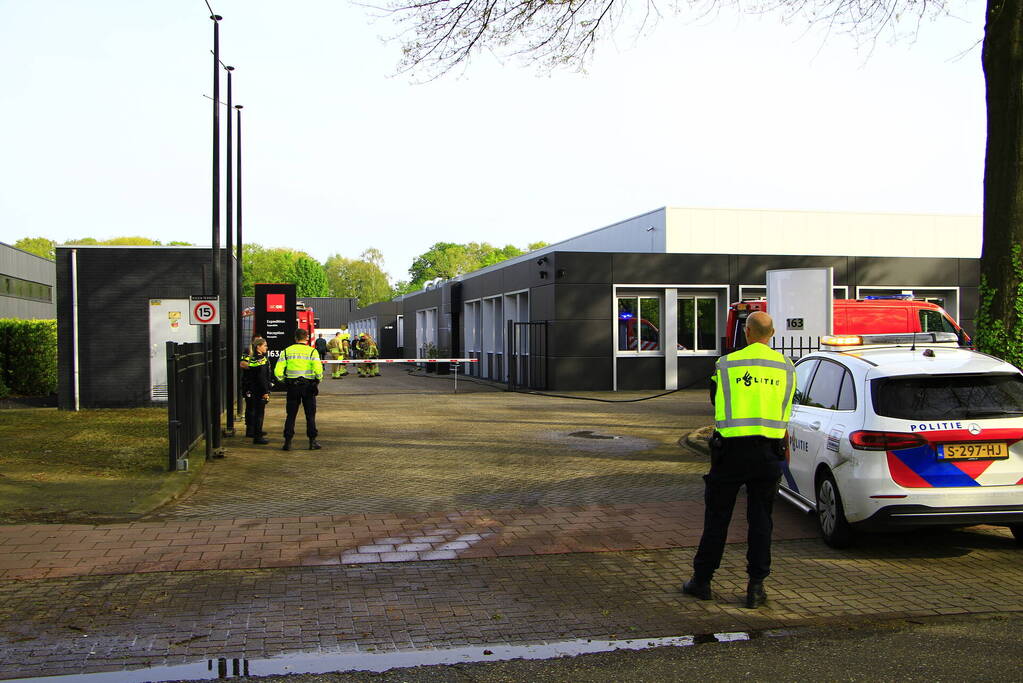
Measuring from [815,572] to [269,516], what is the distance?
15.7 feet

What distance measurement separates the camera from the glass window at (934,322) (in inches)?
731

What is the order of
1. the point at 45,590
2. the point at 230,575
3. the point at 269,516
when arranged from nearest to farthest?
1. the point at 45,590
2. the point at 230,575
3. the point at 269,516

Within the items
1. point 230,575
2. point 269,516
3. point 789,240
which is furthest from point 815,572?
point 789,240

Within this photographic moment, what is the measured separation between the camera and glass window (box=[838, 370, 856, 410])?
23.6 ft

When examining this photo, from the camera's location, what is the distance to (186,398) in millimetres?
11633

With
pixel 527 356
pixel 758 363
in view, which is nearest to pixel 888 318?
pixel 527 356

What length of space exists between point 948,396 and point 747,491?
Result: 2.11m

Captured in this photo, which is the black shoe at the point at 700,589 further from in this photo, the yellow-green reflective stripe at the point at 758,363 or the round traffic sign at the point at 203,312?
the round traffic sign at the point at 203,312

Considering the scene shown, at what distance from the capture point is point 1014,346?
32.5 feet

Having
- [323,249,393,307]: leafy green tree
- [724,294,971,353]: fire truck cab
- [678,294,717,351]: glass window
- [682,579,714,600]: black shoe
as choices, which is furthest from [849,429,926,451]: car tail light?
[323,249,393,307]: leafy green tree

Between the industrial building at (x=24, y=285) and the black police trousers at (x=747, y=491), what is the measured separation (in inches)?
1694

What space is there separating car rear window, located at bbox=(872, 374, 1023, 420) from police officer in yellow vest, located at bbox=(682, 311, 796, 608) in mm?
1386

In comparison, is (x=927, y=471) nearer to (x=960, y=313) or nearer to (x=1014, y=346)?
(x=1014, y=346)

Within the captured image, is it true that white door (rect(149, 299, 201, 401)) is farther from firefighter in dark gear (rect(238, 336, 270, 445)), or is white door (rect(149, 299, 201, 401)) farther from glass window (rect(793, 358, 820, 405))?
glass window (rect(793, 358, 820, 405))
